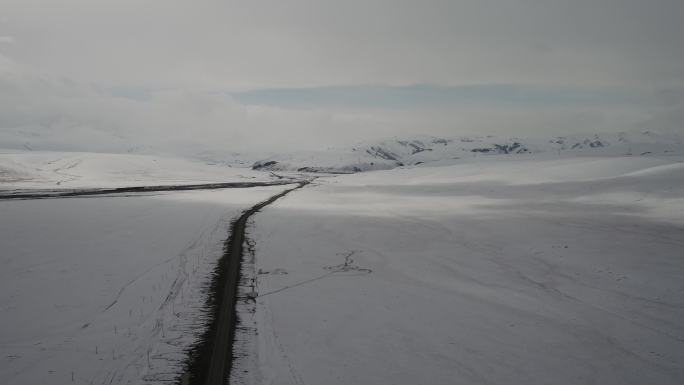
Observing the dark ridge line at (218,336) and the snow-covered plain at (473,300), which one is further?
the snow-covered plain at (473,300)

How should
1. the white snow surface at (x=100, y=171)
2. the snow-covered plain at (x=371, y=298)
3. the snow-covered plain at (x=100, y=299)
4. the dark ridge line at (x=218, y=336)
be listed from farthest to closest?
the white snow surface at (x=100, y=171) < the snow-covered plain at (x=371, y=298) < the snow-covered plain at (x=100, y=299) < the dark ridge line at (x=218, y=336)

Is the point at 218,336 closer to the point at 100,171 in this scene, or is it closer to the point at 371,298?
the point at 371,298

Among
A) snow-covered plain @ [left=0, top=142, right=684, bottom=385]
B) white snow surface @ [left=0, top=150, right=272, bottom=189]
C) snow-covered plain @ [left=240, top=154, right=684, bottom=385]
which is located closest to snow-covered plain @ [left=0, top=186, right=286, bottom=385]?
snow-covered plain @ [left=0, top=142, right=684, bottom=385]

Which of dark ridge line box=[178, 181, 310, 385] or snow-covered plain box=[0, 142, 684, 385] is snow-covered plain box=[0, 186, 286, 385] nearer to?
snow-covered plain box=[0, 142, 684, 385]

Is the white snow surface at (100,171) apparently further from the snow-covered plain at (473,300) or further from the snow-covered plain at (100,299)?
the snow-covered plain at (473,300)

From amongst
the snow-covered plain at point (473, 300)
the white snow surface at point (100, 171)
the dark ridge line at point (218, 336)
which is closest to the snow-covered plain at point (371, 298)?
the snow-covered plain at point (473, 300)

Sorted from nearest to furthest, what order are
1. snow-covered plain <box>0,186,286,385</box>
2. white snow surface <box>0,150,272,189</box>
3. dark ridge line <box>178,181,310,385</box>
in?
1. dark ridge line <box>178,181,310,385</box>
2. snow-covered plain <box>0,186,286,385</box>
3. white snow surface <box>0,150,272,189</box>

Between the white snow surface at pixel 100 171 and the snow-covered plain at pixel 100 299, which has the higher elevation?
the white snow surface at pixel 100 171
